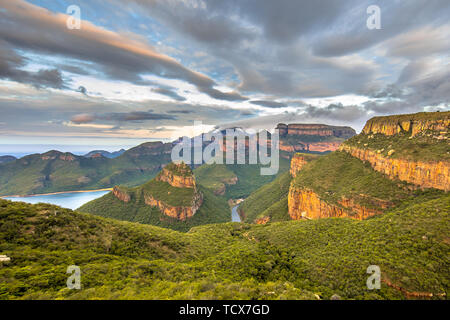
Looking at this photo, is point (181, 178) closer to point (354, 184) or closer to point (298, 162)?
point (298, 162)

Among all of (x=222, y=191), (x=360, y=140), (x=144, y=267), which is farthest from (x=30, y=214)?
(x=222, y=191)

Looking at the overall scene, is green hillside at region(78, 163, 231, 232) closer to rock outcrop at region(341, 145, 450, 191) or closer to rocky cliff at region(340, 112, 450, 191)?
rock outcrop at region(341, 145, 450, 191)

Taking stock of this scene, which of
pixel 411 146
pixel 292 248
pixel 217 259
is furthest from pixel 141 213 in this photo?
pixel 411 146

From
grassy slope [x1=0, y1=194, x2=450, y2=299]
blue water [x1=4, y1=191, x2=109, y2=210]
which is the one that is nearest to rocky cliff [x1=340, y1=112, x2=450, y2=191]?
grassy slope [x1=0, y1=194, x2=450, y2=299]

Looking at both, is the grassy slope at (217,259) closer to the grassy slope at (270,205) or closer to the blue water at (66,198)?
the grassy slope at (270,205)
